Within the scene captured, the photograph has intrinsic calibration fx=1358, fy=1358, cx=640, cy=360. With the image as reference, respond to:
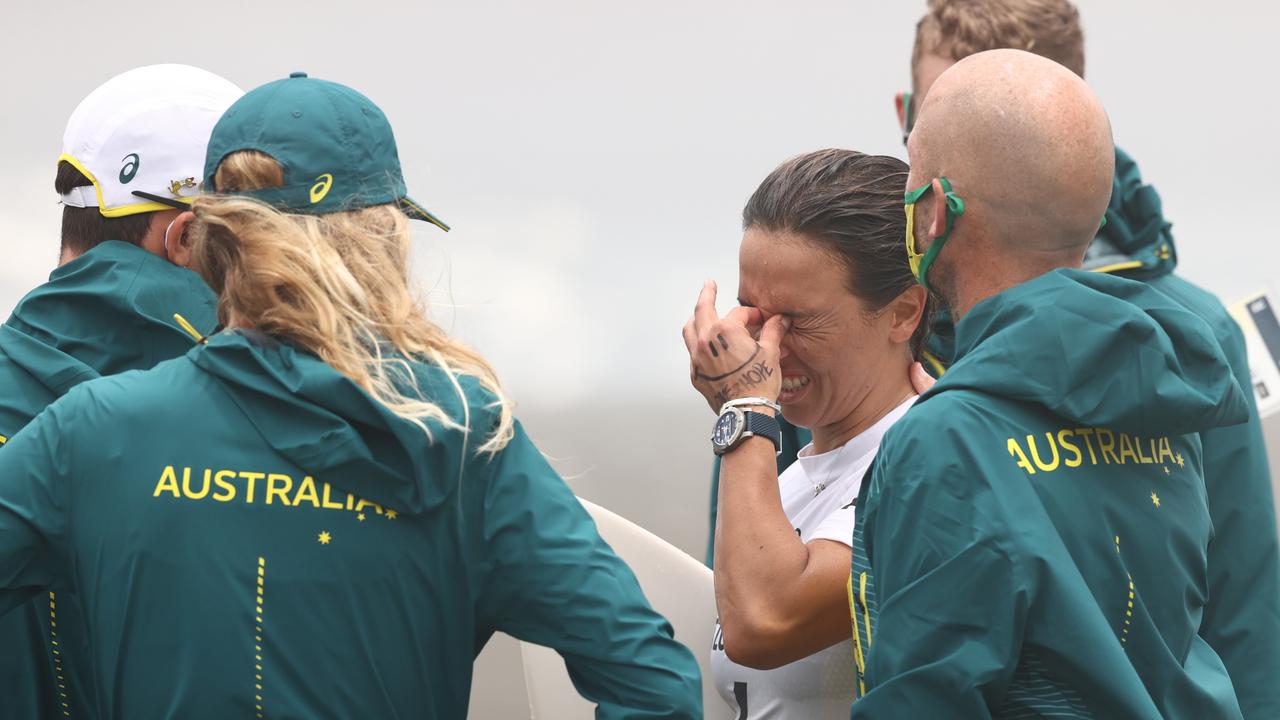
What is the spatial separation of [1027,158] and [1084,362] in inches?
9.2

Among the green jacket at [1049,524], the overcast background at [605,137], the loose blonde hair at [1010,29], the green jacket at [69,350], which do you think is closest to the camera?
the green jacket at [1049,524]

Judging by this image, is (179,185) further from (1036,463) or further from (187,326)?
(1036,463)

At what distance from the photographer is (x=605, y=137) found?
11.7 feet

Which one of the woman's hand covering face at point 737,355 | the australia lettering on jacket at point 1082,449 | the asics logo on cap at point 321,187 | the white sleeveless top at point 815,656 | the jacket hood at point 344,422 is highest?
the asics logo on cap at point 321,187

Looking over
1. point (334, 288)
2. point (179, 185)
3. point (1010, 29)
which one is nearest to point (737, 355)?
point (334, 288)

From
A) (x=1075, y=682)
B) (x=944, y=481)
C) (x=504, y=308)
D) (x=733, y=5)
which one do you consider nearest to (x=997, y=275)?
(x=944, y=481)

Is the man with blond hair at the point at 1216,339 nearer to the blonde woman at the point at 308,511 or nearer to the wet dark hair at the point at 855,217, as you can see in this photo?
the wet dark hair at the point at 855,217

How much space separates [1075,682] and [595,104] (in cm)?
260

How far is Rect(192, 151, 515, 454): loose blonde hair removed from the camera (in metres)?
1.33

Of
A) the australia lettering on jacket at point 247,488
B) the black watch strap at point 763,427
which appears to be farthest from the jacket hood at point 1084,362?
the australia lettering on jacket at point 247,488

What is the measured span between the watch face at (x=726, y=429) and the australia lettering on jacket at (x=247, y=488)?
0.57 metres

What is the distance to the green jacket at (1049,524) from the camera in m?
1.23

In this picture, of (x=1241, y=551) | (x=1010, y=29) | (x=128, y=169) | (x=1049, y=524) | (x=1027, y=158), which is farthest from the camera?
(x=1010, y=29)

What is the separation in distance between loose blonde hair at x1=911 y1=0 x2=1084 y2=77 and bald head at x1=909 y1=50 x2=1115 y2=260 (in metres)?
0.90
